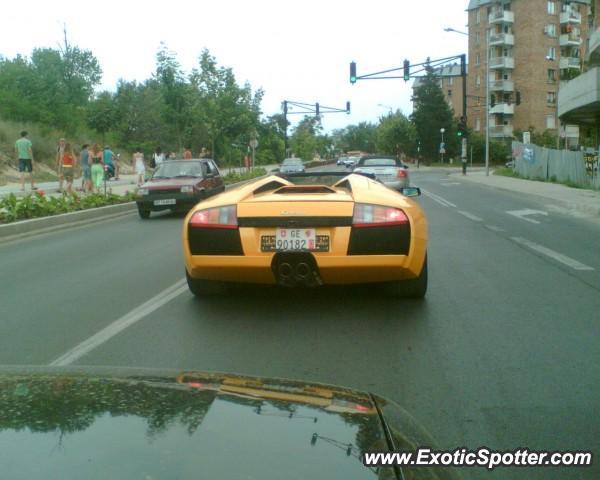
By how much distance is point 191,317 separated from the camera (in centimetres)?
635

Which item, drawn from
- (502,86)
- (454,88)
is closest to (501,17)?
(502,86)

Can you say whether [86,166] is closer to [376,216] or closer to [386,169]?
[386,169]

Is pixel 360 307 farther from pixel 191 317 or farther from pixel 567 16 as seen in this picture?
pixel 567 16

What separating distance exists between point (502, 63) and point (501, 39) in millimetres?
2527

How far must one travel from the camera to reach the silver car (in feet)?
70.2

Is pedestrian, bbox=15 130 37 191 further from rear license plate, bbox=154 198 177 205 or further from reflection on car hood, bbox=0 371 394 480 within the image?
reflection on car hood, bbox=0 371 394 480

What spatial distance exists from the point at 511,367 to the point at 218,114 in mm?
39091

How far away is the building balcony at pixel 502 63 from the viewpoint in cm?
8025

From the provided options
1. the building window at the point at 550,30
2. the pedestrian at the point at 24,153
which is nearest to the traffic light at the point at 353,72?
the pedestrian at the point at 24,153

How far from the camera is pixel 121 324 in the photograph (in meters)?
6.14

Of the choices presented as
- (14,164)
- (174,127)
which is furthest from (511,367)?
(174,127)

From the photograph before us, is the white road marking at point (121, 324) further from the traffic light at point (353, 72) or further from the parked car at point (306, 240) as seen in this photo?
the traffic light at point (353, 72)

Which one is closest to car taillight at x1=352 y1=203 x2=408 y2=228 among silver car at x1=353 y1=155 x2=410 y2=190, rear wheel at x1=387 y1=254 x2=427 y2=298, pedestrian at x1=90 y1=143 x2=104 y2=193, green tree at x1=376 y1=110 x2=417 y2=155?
rear wheel at x1=387 y1=254 x2=427 y2=298

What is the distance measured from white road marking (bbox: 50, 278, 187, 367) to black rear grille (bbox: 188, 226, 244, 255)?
808mm
